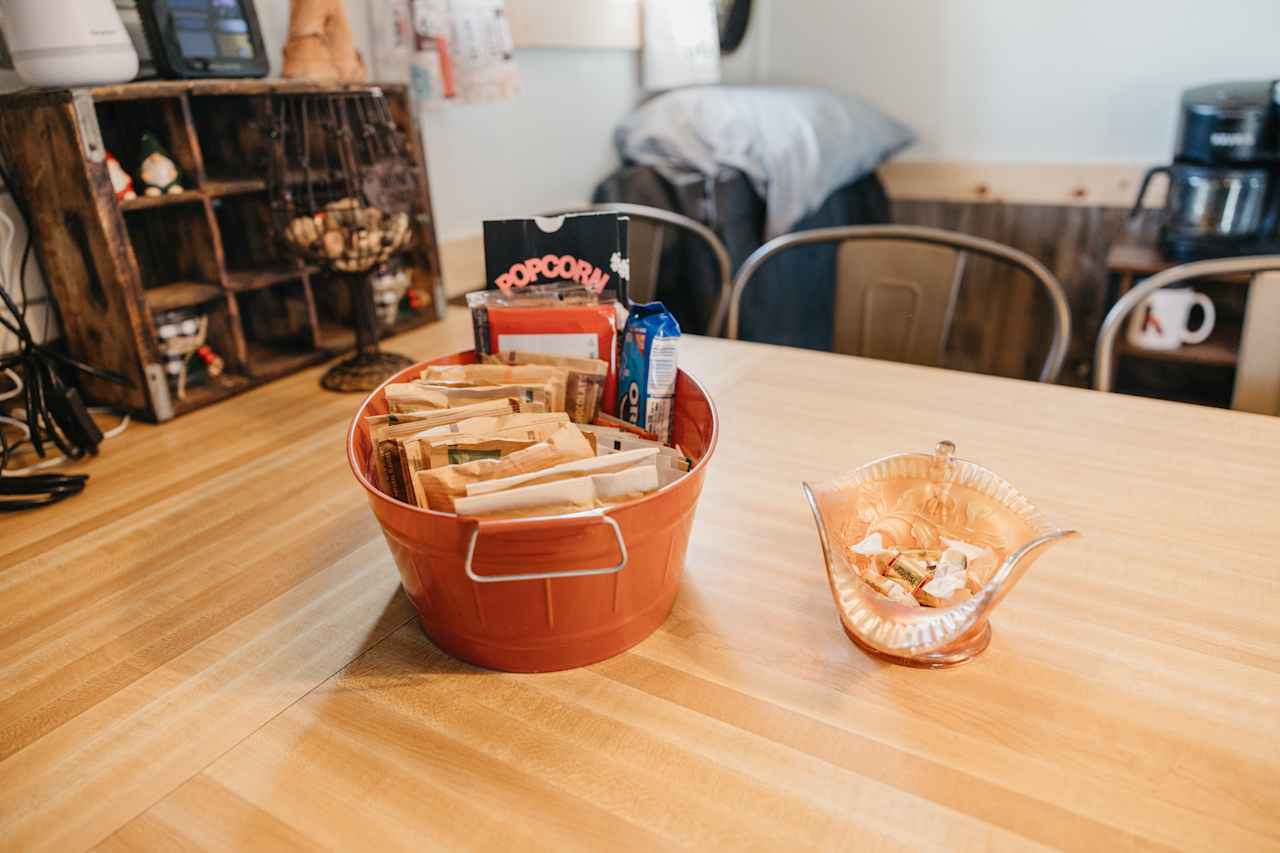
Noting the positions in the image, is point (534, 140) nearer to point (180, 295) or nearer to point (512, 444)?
point (180, 295)

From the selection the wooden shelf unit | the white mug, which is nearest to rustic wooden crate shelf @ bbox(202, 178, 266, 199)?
the wooden shelf unit

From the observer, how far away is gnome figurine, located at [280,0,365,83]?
1353mm

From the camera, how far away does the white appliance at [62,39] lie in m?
1.02

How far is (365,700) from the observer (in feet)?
1.99

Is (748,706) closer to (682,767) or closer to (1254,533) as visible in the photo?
(682,767)

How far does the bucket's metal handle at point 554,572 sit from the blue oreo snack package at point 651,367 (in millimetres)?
177

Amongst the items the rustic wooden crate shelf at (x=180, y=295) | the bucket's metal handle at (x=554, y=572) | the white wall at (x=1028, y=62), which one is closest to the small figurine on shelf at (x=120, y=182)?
the rustic wooden crate shelf at (x=180, y=295)

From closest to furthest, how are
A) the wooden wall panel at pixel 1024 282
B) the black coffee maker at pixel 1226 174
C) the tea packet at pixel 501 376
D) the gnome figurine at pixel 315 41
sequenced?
the tea packet at pixel 501 376 → the gnome figurine at pixel 315 41 → the black coffee maker at pixel 1226 174 → the wooden wall panel at pixel 1024 282

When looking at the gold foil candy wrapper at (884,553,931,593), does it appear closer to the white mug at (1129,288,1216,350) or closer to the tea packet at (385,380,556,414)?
the tea packet at (385,380,556,414)

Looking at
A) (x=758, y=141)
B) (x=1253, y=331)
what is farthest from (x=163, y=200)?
(x=758, y=141)

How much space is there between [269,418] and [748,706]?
2.73ft

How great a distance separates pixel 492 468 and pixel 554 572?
0.09m

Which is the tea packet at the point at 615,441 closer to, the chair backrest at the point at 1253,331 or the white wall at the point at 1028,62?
the chair backrest at the point at 1253,331

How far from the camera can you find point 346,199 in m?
1.26
